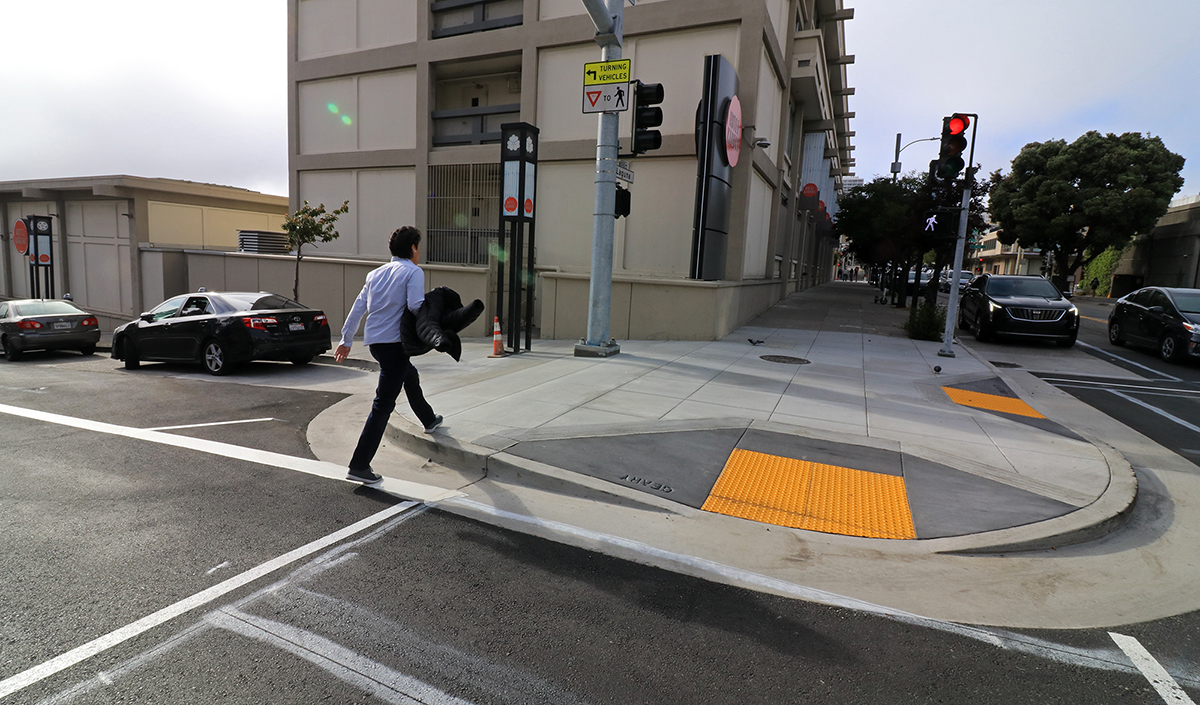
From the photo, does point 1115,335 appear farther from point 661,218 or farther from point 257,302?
point 257,302

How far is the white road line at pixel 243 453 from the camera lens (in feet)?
15.9

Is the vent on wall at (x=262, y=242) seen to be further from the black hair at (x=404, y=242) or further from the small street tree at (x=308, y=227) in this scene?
the black hair at (x=404, y=242)

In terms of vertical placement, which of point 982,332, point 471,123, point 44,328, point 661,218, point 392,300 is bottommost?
point 44,328

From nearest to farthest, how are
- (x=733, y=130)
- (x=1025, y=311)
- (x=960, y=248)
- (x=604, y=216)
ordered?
1. (x=604, y=216)
2. (x=960, y=248)
3. (x=733, y=130)
4. (x=1025, y=311)

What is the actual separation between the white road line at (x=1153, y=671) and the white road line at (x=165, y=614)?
4200 mm

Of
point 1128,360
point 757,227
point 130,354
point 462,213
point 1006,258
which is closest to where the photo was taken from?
point 130,354

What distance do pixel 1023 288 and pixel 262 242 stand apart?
23.7 meters

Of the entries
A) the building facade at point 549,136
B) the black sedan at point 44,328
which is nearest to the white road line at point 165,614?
the building facade at point 549,136

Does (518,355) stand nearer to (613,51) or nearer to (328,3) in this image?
(613,51)

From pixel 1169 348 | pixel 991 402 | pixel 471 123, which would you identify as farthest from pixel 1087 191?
pixel 991 402

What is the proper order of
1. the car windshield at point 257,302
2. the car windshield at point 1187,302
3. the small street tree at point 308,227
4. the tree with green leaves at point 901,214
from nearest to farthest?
the car windshield at point 257,302
the car windshield at point 1187,302
the small street tree at point 308,227
the tree with green leaves at point 901,214

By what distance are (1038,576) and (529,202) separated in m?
9.44

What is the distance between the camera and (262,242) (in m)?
22.7

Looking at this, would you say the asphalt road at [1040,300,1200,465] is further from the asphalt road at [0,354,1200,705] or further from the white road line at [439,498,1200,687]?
the asphalt road at [0,354,1200,705]
